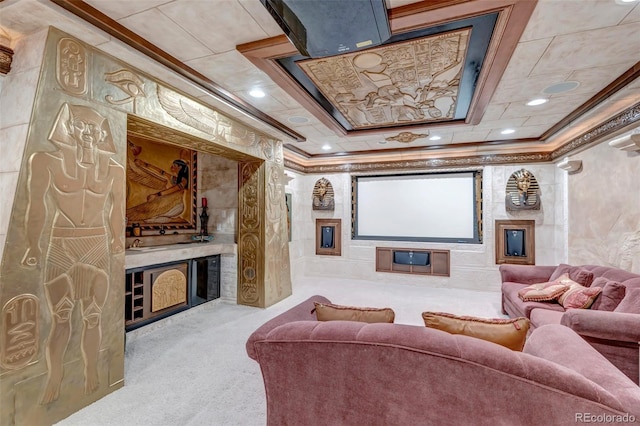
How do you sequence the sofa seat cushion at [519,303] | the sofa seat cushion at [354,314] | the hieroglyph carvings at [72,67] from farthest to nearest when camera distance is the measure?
the sofa seat cushion at [519,303] < the hieroglyph carvings at [72,67] < the sofa seat cushion at [354,314]

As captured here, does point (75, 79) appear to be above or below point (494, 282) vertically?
above

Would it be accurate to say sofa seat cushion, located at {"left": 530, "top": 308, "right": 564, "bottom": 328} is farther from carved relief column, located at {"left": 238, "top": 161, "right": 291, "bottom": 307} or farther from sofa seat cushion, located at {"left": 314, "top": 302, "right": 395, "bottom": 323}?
carved relief column, located at {"left": 238, "top": 161, "right": 291, "bottom": 307}

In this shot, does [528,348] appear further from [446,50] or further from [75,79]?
[75,79]

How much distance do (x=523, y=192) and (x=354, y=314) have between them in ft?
16.3

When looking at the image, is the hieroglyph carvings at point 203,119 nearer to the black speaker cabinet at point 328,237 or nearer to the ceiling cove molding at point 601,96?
the black speaker cabinet at point 328,237

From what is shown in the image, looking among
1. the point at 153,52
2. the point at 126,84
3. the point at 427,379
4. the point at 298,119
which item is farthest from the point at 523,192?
the point at 126,84

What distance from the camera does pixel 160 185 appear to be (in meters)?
4.12

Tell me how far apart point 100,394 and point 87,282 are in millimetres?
861

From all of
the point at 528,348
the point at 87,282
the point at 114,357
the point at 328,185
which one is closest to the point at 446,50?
the point at 528,348

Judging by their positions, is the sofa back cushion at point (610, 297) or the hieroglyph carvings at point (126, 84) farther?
the sofa back cushion at point (610, 297)

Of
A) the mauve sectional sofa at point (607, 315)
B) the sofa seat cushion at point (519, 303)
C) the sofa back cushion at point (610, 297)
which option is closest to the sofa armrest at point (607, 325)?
the mauve sectional sofa at point (607, 315)

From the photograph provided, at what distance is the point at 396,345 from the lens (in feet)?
4.16

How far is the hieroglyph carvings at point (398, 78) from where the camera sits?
7.77ft

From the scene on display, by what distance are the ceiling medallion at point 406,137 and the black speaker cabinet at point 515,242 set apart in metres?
2.26
